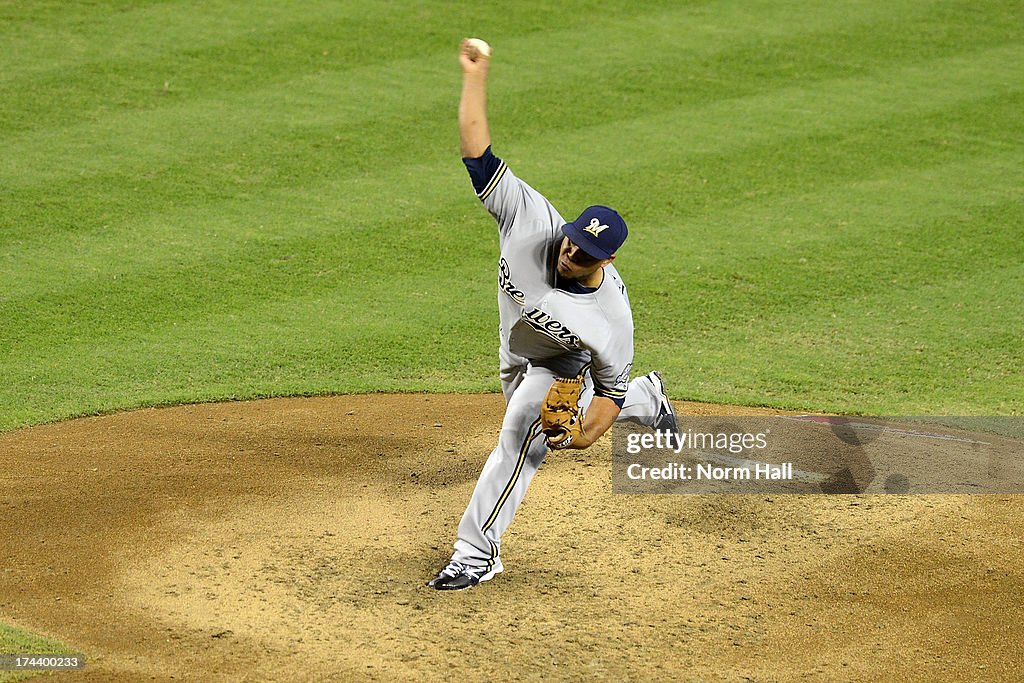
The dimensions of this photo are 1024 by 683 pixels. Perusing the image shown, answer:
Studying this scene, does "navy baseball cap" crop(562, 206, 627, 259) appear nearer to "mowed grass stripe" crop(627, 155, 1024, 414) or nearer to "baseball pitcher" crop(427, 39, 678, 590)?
"baseball pitcher" crop(427, 39, 678, 590)

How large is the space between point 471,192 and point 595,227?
5.21m

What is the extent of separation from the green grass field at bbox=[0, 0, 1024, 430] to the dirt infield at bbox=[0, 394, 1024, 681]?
1.20 meters

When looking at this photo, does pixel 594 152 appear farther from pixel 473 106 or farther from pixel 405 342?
pixel 473 106

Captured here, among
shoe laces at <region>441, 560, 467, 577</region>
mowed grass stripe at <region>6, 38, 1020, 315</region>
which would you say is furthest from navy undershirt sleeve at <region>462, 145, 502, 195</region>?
mowed grass stripe at <region>6, 38, 1020, 315</region>

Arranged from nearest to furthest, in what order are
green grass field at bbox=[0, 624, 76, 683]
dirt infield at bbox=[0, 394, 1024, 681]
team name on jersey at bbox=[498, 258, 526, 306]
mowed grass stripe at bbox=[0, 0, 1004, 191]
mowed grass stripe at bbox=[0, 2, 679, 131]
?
1. green grass field at bbox=[0, 624, 76, 683]
2. dirt infield at bbox=[0, 394, 1024, 681]
3. team name on jersey at bbox=[498, 258, 526, 306]
4. mowed grass stripe at bbox=[0, 0, 1004, 191]
5. mowed grass stripe at bbox=[0, 2, 679, 131]

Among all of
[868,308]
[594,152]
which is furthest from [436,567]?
[594,152]

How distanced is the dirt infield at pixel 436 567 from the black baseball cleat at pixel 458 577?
0.19 feet

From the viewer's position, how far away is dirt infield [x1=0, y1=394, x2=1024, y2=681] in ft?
15.2

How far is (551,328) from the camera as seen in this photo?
5160 mm

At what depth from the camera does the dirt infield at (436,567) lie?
4.64m

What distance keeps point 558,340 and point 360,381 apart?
2.62 metres

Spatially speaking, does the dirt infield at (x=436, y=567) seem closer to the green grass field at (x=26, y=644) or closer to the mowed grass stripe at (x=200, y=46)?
the green grass field at (x=26, y=644)

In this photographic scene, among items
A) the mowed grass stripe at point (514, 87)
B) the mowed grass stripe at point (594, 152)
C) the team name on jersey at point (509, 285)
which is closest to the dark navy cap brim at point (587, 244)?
the team name on jersey at point (509, 285)

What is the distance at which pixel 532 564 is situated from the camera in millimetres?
5422
